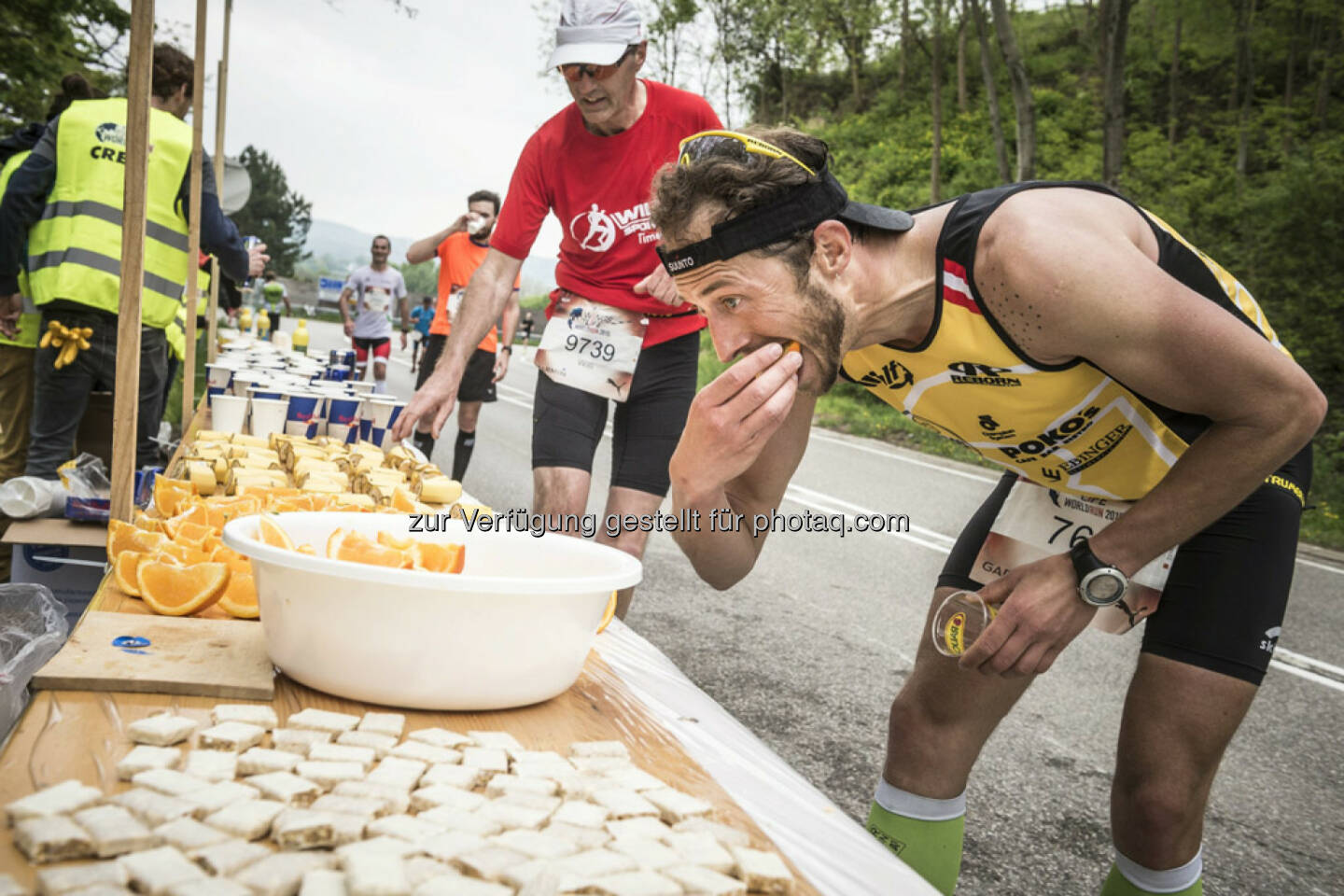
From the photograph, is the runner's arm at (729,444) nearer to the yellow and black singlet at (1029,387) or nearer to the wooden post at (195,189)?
the yellow and black singlet at (1029,387)

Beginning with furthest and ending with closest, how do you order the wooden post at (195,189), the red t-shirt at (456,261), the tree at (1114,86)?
the tree at (1114,86)
the red t-shirt at (456,261)
the wooden post at (195,189)

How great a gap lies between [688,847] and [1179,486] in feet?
3.68

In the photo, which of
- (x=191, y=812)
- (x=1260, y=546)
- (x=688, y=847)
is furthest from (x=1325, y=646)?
(x=191, y=812)

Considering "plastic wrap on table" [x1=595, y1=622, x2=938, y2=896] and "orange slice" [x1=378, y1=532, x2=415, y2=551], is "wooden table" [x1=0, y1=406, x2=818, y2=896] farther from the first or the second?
"orange slice" [x1=378, y1=532, x2=415, y2=551]

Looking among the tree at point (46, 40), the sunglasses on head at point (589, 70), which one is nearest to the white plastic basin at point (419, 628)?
the sunglasses on head at point (589, 70)

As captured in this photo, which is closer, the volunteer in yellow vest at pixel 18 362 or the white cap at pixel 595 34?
the white cap at pixel 595 34

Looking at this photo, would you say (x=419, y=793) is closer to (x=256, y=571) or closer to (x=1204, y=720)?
(x=256, y=571)

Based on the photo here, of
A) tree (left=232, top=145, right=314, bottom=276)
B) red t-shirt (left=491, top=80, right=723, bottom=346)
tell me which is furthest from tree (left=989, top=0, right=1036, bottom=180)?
tree (left=232, top=145, right=314, bottom=276)

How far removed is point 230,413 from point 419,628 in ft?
11.1

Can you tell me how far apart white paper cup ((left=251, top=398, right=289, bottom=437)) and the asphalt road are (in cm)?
187

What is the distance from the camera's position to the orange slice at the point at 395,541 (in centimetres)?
161

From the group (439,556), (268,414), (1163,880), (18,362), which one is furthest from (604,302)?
(18,362)

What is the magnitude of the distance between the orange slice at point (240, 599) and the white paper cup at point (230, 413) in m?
2.76

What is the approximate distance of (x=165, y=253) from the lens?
14.9 feet
